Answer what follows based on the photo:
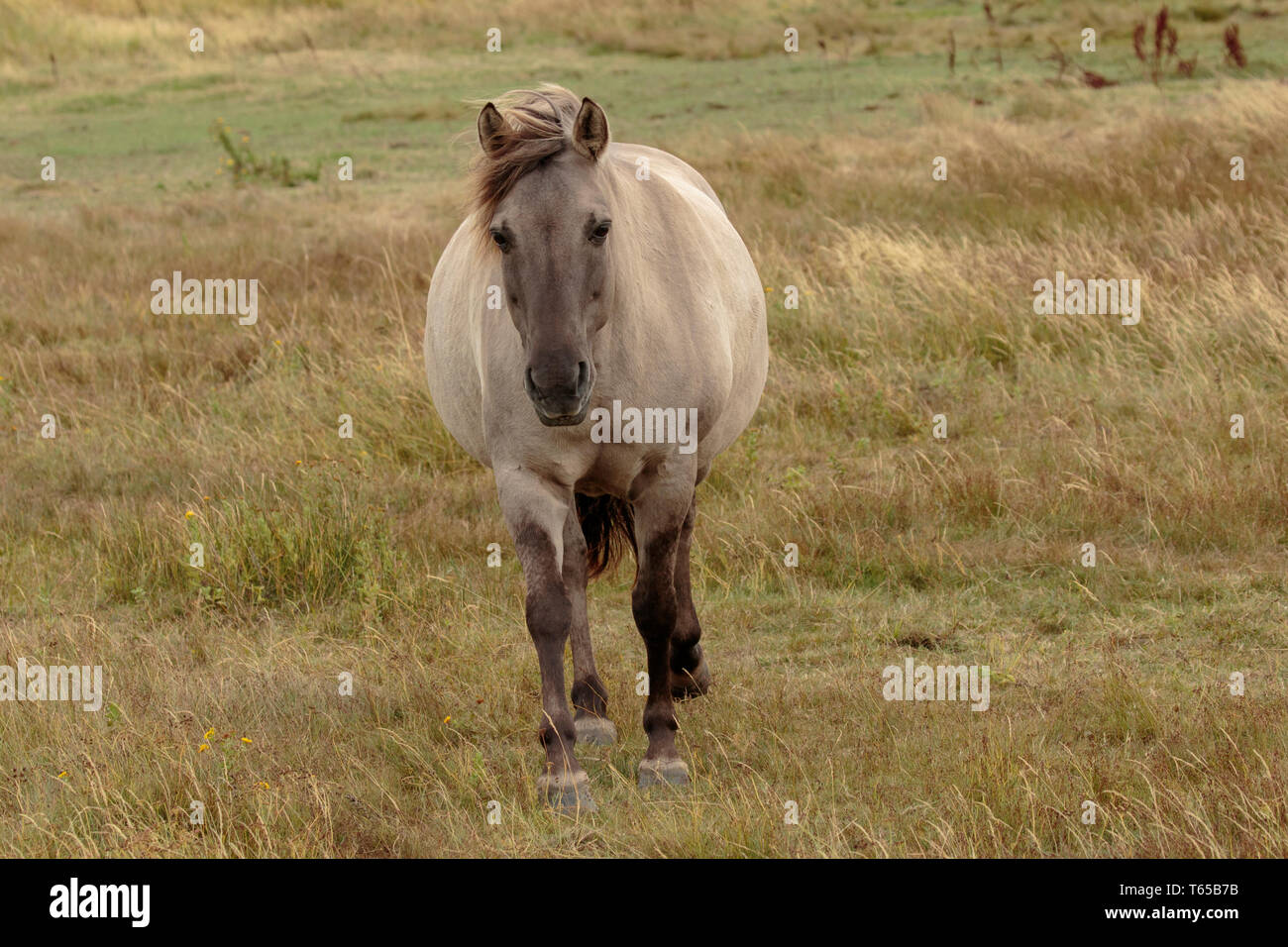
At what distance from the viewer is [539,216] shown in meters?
4.10

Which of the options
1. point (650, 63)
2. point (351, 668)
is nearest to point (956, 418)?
point (351, 668)

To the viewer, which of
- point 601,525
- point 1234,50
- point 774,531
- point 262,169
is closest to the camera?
point 601,525

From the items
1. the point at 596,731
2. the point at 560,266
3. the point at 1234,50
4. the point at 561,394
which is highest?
the point at 1234,50

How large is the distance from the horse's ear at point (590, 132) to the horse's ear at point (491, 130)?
232mm

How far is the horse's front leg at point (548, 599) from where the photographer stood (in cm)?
447

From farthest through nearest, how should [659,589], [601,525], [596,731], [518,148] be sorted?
[601,525]
[596,731]
[659,589]
[518,148]

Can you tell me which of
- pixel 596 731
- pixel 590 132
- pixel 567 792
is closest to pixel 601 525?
pixel 596 731

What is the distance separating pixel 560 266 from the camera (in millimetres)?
4066

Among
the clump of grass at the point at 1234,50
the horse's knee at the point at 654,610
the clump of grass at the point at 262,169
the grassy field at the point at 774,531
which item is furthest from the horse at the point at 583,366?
the clump of grass at the point at 1234,50

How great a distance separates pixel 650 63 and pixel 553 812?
22.6 metres

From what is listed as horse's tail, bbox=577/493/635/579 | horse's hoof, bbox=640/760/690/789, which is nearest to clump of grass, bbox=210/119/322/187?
horse's tail, bbox=577/493/635/579

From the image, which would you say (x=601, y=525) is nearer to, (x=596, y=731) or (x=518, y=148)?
(x=596, y=731)

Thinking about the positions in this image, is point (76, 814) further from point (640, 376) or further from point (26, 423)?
point (26, 423)

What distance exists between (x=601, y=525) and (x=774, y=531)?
1.25m
